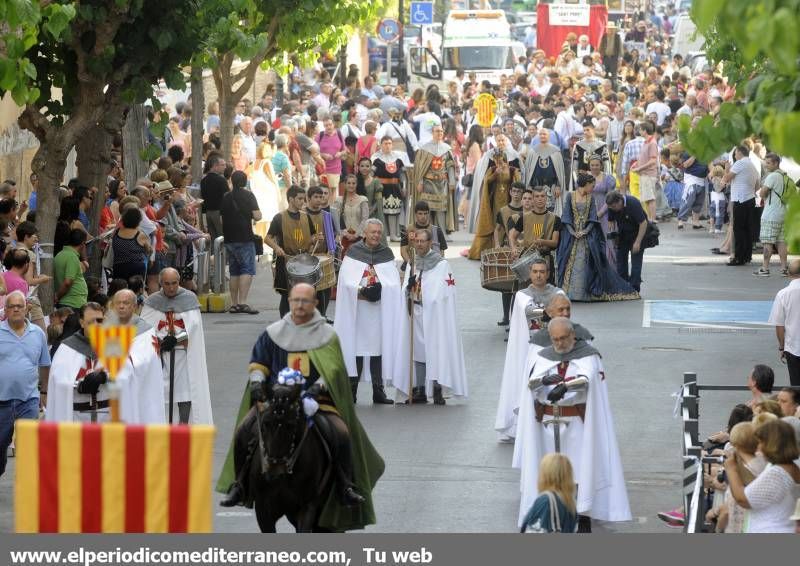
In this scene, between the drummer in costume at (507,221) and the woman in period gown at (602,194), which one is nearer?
the drummer in costume at (507,221)

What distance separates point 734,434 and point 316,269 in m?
9.43

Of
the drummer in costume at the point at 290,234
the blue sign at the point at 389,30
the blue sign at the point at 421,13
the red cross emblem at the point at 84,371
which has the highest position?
the blue sign at the point at 421,13

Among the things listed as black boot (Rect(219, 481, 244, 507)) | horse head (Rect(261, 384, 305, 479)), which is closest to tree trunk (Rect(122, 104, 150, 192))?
black boot (Rect(219, 481, 244, 507))

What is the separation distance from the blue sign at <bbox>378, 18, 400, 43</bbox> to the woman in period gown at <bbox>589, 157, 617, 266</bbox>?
84.9 ft

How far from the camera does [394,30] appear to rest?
5147 centimetres

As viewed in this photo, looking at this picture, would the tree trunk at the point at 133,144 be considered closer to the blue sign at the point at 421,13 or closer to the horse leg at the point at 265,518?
the horse leg at the point at 265,518

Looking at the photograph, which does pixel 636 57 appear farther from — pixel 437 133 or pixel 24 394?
pixel 24 394

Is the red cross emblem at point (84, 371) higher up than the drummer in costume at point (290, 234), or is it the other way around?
the drummer in costume at point (290, 234)

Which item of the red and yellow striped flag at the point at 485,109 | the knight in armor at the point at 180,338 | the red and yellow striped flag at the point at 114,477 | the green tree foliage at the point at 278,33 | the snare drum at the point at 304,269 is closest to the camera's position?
the red and yellow striped flag at the point at 114,477

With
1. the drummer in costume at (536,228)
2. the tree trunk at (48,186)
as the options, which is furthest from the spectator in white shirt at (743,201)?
the tree trunk at (48,186)

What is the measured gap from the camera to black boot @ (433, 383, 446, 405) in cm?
1803

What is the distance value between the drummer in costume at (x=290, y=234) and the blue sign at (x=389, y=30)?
31.1 meters

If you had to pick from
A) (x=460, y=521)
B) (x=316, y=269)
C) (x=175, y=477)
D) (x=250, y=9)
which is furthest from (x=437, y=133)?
(x=175, y=477)

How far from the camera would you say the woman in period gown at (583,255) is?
24266 millimetres
